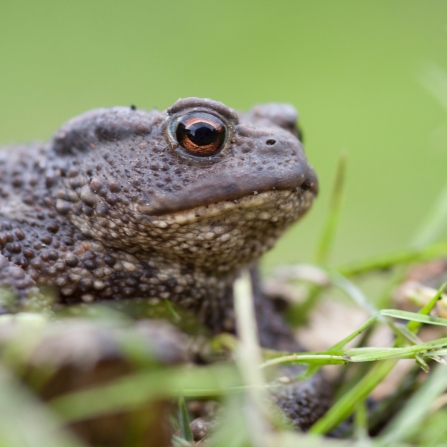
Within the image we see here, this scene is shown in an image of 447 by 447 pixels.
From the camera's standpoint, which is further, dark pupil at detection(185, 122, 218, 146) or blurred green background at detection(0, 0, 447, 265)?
blurred green background at detection(0, 0, 447, 265)

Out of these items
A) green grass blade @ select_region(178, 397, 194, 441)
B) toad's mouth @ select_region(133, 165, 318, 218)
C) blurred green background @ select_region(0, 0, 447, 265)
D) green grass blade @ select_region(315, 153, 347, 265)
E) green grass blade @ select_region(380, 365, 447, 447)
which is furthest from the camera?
blurred green background @ select_region(0, 0, 447, 265)

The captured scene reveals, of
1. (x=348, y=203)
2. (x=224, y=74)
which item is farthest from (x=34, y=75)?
(x=348, y=203)

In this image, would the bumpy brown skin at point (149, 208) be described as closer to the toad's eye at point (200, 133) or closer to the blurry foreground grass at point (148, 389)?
the toad's eye at point (200, 133)

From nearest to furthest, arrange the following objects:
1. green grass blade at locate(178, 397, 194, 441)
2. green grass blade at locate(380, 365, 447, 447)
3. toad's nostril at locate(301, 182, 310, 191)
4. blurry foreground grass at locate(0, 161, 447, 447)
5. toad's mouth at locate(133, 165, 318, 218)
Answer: blurry foreground grass at locate(0, 161, 447, 447) → green grass blade at locate(380, 365, 447, 447) → green grass blade at locate(178, 397, 194, 441) → toad's mouth at locate(133, 165, 318, 218) → toad's nostril at locate(301, 182, 310, 191)

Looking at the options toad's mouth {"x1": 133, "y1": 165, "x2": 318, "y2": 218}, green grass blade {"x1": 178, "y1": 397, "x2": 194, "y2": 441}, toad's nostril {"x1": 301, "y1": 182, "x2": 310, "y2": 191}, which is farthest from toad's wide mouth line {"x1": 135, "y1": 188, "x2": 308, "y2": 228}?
green grass blade {"x1": 178, "y1": 397, "x2": 194, "y2": 441}

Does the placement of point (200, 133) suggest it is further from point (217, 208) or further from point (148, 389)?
point (148, 389)

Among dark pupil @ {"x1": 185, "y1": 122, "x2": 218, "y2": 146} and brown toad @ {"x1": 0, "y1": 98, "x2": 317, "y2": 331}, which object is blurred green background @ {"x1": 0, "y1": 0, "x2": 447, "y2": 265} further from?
dark pupil @ {"x1": 185, "y1": 122, "x2": 218, "y2": 146}

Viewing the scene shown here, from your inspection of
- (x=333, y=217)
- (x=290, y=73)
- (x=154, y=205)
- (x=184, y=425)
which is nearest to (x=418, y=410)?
(x=184, y=425)
